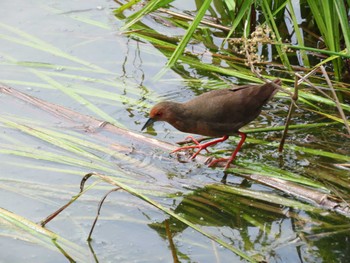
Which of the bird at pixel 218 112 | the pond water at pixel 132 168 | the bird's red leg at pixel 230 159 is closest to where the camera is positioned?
the pond water at pixel 132 168

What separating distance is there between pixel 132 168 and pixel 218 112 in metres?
0.73

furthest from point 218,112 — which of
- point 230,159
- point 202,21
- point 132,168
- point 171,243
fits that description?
point 202,21

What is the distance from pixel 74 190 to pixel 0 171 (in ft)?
1.90

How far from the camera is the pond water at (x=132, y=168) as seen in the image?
15.7 ft

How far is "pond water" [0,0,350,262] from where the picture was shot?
15.7ft

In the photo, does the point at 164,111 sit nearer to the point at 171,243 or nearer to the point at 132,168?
the point at 132,168

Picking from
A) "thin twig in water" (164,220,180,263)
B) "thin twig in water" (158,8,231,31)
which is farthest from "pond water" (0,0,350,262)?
"thin twig in water" (158,8,231,31)

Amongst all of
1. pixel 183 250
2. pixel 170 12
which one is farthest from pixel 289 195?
pixel 170 12

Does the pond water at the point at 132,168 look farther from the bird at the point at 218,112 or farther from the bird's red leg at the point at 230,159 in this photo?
the bird at the point at 218,112

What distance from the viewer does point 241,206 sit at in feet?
17.3

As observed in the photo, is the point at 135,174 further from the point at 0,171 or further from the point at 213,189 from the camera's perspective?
the point at 0,171

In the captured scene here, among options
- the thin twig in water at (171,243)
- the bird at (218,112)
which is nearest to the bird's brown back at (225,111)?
the bird at (218,112)

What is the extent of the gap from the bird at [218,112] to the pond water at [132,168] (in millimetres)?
197

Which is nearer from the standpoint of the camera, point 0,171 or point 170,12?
point 0,171
